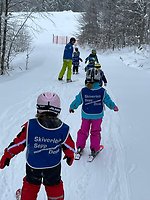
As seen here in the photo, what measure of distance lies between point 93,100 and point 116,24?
111ft

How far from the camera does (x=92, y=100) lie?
5723 mm

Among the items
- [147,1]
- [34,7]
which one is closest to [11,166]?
[34,7]

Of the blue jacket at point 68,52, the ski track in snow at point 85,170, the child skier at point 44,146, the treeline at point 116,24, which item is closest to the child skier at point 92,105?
the ski track in snow at point 85,170

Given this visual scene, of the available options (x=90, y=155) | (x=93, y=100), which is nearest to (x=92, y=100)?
(x=93, y=100)

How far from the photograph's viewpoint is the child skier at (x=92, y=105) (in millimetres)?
5590

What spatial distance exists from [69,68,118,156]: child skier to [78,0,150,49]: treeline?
24148 mm

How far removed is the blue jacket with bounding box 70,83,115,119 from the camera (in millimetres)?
5660

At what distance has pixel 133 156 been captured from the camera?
6129 millimetres

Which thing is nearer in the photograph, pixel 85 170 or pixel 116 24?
pixel 85 170

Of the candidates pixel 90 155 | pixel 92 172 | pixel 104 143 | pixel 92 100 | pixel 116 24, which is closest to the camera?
pixel 92 172

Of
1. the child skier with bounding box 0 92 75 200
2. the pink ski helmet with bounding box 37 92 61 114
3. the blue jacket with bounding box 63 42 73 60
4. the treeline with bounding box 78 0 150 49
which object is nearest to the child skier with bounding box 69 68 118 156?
the child skier with bounding box 0 92 75 200

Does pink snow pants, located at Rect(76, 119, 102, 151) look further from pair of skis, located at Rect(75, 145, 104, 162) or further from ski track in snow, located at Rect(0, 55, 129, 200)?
ski track in snow, located at Rect(0, 55, 129, 200)

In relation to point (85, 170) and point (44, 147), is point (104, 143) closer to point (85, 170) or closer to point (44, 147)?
point (85, 170)

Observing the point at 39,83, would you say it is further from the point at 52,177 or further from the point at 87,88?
the point at 52,177
